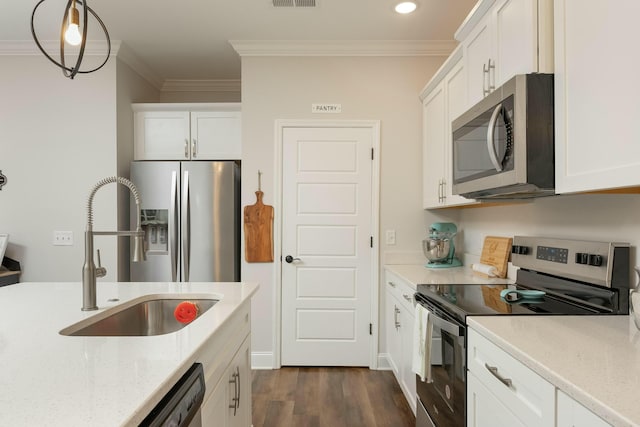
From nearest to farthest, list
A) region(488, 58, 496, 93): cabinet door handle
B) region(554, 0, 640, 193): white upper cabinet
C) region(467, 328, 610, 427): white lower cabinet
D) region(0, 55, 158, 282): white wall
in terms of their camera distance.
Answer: region(467, 328, 610, 427): white lower cabinet → region(554, 0, 640, 193): white upper cabinet → region(488, 58, 496, 93): cabinet door handle → region(0, 55, 158, 282): white wall

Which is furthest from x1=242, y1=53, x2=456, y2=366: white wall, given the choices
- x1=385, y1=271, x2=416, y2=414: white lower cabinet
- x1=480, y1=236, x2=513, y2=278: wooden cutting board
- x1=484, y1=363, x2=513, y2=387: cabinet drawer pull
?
x1=484, y1=363, x2=513, y2=387: cabinet drawer pull

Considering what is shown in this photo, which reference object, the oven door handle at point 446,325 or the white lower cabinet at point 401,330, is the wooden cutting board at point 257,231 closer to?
the white lower cabinet at point 401,330

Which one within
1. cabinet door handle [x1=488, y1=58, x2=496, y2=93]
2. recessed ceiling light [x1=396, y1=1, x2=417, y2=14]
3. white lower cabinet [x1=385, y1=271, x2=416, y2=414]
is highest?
recessed ceiling light [x1=396, y1=1, x2=417, y2=14]

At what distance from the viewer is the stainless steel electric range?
1505 millimetres

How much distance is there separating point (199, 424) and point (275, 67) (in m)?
2.88

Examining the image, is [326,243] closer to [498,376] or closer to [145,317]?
[145,317]

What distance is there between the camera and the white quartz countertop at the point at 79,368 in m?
0.71

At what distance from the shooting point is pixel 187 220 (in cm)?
335

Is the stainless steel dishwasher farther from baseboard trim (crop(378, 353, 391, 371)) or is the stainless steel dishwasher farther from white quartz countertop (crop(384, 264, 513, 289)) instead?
baseboard trim (crop(378, 353, 391, 371))

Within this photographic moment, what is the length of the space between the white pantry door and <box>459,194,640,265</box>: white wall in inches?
38.5

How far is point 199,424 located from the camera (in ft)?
3.56

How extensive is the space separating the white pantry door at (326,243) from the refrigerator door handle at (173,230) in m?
0.88

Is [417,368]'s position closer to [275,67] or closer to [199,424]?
[199,424]

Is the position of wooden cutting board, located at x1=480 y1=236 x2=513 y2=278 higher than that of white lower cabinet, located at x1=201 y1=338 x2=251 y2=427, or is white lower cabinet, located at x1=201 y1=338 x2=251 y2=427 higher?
wooden cutting board, located at x1=480 y1=236 x2=513 y2=278
